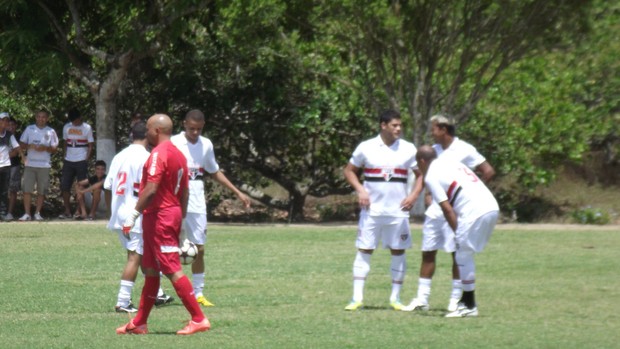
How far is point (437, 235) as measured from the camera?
41.9ft

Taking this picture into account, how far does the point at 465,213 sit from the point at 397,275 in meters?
1.31

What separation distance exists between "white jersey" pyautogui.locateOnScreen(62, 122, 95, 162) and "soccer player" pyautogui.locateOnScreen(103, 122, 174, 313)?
1207 cm

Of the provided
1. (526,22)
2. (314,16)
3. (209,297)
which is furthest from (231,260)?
(526,22)

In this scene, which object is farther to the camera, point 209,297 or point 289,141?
point 289,141

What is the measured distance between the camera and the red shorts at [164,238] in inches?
416

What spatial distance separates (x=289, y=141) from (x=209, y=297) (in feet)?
43.4

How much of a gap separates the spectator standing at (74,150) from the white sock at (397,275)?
13.2 meters

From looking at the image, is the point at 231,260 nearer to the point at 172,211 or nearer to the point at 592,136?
the point at 172,211

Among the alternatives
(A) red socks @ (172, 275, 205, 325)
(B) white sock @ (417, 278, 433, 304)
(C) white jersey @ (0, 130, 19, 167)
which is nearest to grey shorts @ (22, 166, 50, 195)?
(C) white jersey @ (0, 130, 19, 167)

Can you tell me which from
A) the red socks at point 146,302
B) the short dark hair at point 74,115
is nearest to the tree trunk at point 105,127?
the short dark hair at point 74,115

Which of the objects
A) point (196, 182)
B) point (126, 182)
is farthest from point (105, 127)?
point (126, 182)

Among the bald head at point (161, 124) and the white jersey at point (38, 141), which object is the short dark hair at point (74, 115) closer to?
the white jersey at point (38, 141)

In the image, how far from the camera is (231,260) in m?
Answer: 17.6

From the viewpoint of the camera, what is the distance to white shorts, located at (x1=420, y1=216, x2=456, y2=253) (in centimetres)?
1272
